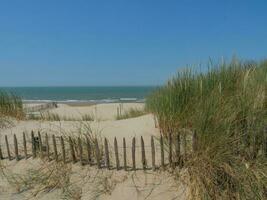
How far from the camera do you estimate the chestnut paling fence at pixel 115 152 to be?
586 centimetres

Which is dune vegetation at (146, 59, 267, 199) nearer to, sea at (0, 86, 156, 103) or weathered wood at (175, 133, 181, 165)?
weathered wood at (175, 133, 181, 165)

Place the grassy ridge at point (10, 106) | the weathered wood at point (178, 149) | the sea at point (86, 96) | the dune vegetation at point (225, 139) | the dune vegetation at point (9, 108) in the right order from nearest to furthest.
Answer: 1. the dune vegetation at point (225, 139)
2. the weathered wood at point (178, 149)
3. the dune vegetation at point (9, 108)
4. the grassy ridge at point (10, 106)
5. the sea at point (86, 96)

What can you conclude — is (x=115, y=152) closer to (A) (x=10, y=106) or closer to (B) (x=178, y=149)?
Answer: (B) (x=178, y=149)

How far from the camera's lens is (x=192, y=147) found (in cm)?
553

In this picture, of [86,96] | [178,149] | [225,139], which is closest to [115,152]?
[178,149]

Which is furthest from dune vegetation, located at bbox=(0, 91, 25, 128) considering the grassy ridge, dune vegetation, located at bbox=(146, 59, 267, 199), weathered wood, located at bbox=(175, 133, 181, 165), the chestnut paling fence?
weathered wood, located at bbox=(175, 133, 181, 165)

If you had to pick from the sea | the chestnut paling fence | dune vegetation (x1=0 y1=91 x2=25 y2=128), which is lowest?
the sea

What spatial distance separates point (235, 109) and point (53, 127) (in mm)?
4707

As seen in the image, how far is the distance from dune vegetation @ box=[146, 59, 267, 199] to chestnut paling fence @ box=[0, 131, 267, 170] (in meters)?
0.17

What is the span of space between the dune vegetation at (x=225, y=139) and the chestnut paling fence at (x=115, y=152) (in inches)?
6.7

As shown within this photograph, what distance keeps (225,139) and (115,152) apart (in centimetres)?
191

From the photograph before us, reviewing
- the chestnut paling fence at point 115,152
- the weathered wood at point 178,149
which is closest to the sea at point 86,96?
the chestnut paling fence at point 115,152

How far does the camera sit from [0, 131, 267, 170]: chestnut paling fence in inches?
231

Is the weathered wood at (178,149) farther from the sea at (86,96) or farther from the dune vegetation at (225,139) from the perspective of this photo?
the sea at (86,96)
